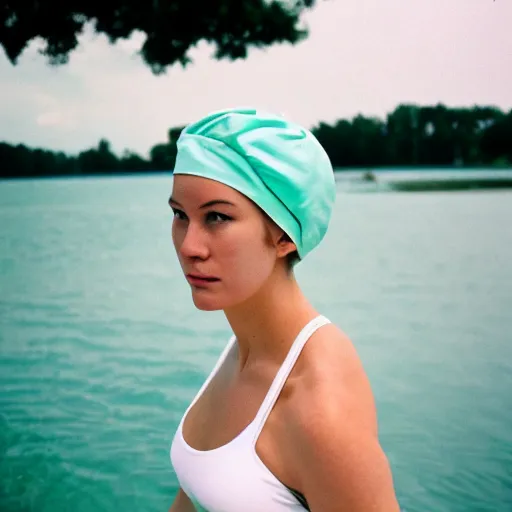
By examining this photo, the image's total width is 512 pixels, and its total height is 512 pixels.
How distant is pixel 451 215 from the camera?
122 inches

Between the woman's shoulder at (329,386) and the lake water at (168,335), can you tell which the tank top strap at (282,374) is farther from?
the lake water at (168,335)

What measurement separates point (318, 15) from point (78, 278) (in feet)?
6.40

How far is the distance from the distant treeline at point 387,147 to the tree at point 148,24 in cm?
48

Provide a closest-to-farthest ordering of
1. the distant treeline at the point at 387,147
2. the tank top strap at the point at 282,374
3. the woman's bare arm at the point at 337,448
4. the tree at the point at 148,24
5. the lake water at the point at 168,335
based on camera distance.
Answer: the woman's bare arm at the point at 337,448 < the tank top strap at the point at 282,374 < the lake water at the point at 168,335 < the distant treeline at the point at 387,147 < the tree at the point at 148,24

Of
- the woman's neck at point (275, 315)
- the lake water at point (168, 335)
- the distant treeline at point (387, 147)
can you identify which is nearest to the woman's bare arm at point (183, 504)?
the woman's neck at point (275, 315)

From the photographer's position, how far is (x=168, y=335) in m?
3.21

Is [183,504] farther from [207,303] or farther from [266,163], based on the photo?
[266,163]

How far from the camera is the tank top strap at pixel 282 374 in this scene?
88cm

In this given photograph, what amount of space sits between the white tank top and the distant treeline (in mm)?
2162

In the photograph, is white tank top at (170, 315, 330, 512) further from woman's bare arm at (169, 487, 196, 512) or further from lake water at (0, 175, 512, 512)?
lake water at (0, 175, 512, 512)

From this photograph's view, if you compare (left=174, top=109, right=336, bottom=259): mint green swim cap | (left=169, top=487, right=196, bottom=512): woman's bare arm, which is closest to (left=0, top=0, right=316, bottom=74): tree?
(left=174, top=109, right=336, bottom=259): mint green swim cap

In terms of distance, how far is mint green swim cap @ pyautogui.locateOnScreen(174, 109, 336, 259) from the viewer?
0.88 meters

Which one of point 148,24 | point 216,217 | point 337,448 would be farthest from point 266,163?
point 148,24

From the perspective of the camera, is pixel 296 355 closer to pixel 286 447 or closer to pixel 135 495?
pixel 286 447
